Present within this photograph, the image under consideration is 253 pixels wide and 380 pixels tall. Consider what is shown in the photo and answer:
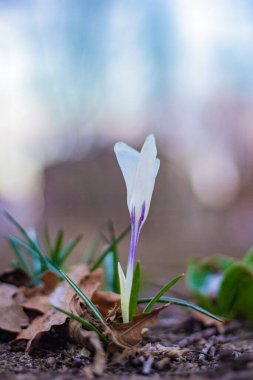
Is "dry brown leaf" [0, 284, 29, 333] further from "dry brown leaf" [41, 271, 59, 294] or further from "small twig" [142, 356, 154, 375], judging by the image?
"small twig" [142, 356, 154, 375]

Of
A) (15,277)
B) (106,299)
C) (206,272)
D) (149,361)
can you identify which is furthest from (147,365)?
(206,272)

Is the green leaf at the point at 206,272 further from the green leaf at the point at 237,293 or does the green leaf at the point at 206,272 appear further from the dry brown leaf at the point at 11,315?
the dry brown leaf at the point at 11,315

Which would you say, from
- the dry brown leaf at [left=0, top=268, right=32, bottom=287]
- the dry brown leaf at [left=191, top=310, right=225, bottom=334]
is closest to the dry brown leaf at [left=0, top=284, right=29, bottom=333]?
the dry brown leaf at [left=0, top=268, right=32, bottom=287]

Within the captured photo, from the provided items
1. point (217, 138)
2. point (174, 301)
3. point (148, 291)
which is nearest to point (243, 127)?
point (217, 138)

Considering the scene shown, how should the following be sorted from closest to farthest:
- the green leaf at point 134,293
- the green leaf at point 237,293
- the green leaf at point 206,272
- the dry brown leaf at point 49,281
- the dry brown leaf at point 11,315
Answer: the green leaf at point 134,293
the dry brown leaf at point 11,315
the dry brown leaf at point 49,281
the green leaf at point 237,293
the green leaf at point 206,272

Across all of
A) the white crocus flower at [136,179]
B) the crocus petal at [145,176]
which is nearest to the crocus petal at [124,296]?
the white crocus flower at [136,179]

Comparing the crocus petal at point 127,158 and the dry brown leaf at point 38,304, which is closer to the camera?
the crocus petal at point 127,158
